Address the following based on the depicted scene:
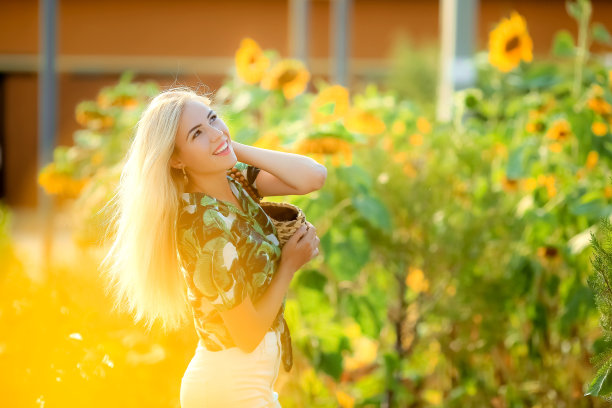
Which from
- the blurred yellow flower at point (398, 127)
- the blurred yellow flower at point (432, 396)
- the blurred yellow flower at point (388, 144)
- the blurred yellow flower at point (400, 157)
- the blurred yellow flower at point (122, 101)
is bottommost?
the blurred yellow flower at point (432, 396)

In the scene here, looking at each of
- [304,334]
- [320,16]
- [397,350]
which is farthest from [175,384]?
[320,16]

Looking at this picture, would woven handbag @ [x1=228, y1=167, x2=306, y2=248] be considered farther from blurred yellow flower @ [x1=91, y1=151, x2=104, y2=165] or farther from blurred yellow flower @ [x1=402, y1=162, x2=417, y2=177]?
blurred yellow flower @ [x1=91, y1=151, x2=104, y2=165]

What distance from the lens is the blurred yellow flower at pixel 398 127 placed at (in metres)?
3.37

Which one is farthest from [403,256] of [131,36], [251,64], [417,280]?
[131,36]

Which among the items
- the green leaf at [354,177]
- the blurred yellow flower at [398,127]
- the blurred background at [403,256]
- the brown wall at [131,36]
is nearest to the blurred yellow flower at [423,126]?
the blurred background at [403,256]

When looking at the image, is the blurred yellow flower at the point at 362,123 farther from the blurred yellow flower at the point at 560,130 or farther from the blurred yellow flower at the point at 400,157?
the blurred yellow flower at the point at 560,130

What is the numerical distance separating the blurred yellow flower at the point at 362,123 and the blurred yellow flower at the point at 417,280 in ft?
1.51

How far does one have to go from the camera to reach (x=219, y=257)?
4.87 feet

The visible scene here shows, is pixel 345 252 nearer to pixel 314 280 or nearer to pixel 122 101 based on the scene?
pixel 314 280

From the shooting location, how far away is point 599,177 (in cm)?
257

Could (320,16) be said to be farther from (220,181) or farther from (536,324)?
(220,181)

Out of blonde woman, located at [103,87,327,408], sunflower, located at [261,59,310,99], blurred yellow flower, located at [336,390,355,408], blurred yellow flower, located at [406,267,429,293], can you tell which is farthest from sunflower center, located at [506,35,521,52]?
blonde woman, located at [103,87,327,408]

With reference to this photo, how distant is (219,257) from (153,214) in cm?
13

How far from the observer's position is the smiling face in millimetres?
1505
